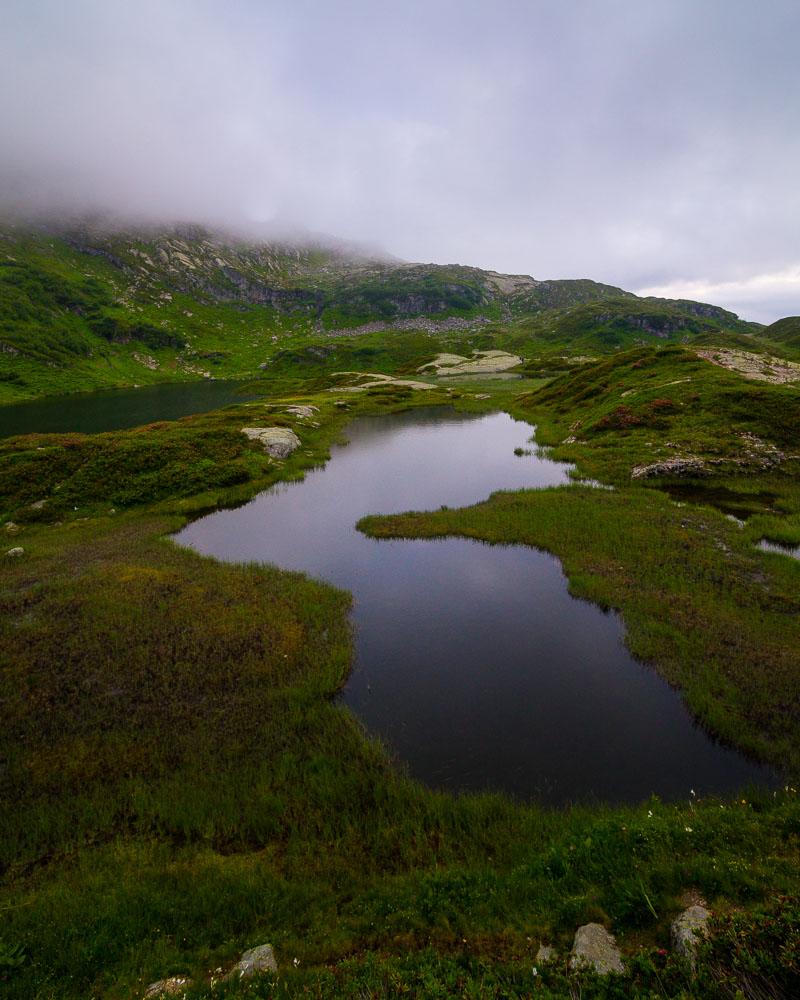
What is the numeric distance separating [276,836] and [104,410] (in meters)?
132

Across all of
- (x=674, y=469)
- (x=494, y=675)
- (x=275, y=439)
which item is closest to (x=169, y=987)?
(x=494, y=675)

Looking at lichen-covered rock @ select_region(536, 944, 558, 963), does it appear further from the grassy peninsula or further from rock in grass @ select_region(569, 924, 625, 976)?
rock in grass @ select_region(569, 924, 625, 976)

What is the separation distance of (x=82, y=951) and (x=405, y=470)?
4149 centimetres

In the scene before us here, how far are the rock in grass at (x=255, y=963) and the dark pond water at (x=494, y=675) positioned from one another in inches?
219

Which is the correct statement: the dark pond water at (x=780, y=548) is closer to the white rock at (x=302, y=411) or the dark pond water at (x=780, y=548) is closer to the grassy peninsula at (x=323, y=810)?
the grassy peninsula at (x=323, y=810)

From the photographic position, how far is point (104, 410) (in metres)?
115

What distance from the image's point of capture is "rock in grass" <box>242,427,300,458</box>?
52725 mm

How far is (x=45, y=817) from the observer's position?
11.2 metres

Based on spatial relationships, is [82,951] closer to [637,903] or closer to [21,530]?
[637,903]

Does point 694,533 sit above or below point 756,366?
below

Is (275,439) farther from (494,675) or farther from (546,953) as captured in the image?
(546,953)

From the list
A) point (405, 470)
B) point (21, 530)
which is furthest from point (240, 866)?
point (405, 470)

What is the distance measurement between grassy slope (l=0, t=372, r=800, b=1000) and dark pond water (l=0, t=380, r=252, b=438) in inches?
3253

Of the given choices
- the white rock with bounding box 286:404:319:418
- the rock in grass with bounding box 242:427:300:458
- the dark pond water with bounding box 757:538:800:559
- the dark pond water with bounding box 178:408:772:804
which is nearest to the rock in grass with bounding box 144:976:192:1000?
the dark pond water with bounding box 178:408:772:804
